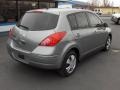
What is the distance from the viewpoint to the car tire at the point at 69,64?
4.54m

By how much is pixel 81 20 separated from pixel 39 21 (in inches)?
50.7

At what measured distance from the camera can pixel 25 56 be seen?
4.37 meters

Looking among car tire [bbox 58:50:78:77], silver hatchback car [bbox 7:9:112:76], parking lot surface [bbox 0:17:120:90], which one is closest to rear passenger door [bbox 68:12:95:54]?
silver hatchback car [bbox 7:9:112:76]

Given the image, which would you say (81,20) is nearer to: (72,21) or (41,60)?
(72,21)

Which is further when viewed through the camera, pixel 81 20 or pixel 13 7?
pixel 13 7

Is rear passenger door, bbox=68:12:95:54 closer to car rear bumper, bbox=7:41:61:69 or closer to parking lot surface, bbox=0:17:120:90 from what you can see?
parking lot surface, bbox=0:17:120:90

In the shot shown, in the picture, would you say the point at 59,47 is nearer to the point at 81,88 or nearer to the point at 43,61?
the point at 43,61

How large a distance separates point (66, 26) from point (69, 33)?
0.19 metres

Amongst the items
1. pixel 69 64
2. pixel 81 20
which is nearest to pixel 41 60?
pixel 69 64

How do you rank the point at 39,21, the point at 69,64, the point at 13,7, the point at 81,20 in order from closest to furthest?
the point at 39,21
the point at 69,64
the point at 81,20
the point at 13,7

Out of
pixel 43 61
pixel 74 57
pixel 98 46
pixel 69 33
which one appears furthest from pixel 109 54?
pixel 43 61

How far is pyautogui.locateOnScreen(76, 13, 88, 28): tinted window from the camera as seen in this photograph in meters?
5.05

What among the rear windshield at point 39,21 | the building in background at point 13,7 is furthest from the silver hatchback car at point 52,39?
the building in background at point 13,7

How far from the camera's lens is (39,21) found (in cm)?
452
